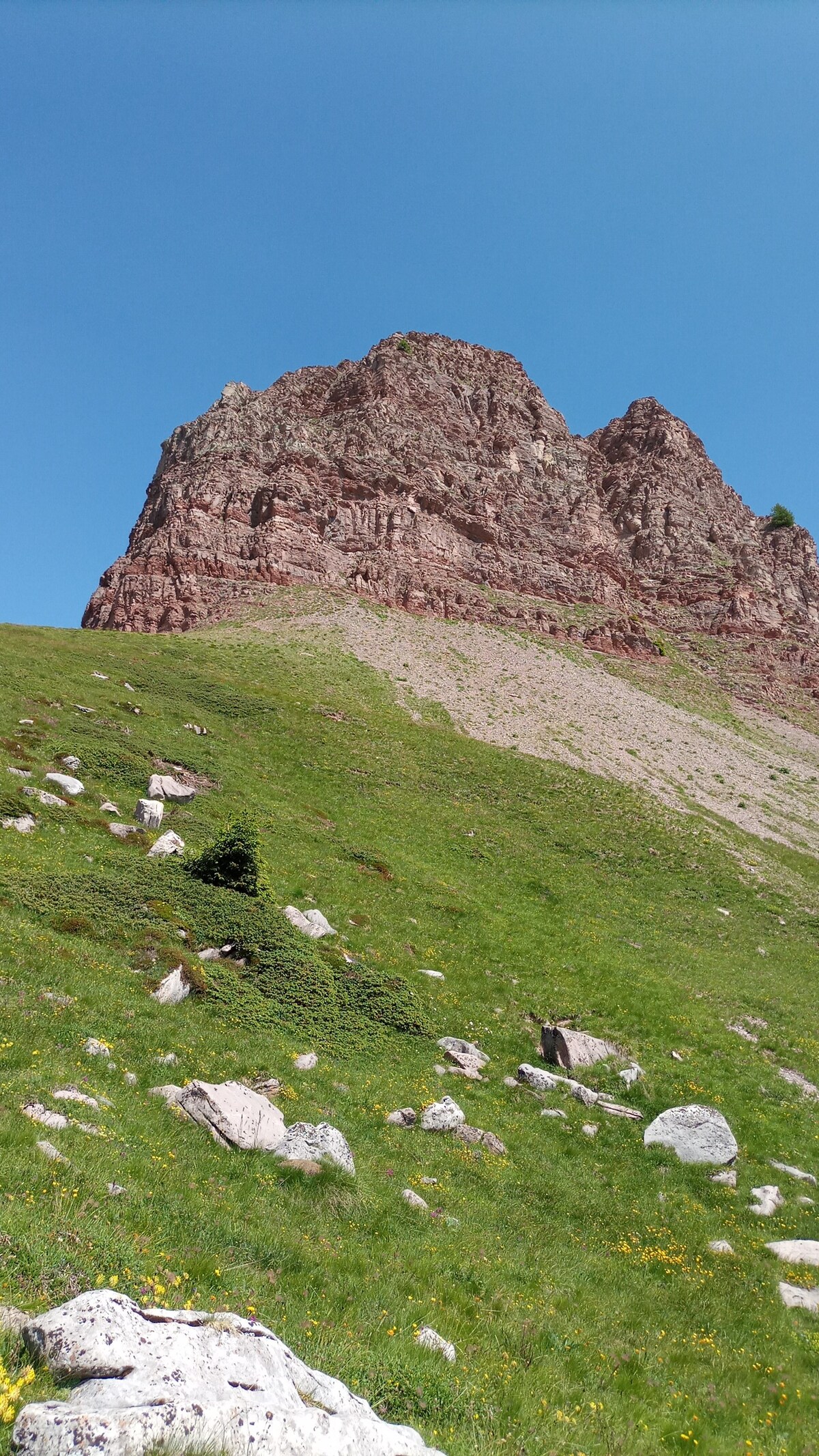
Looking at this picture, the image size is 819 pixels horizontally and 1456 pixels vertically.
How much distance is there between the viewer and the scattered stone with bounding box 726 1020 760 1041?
21.7 meters

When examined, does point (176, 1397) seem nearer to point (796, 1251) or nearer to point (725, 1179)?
point (796, 1251)

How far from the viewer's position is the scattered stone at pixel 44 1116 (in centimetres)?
871

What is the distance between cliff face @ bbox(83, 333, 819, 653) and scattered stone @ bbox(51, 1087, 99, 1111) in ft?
210

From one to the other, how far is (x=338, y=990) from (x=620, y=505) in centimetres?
11149

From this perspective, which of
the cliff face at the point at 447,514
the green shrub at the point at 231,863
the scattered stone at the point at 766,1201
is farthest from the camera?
the cliff face at the point at 447,514

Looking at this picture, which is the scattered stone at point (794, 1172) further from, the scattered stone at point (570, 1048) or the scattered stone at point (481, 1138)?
the scattered stone at point (481, 1138)

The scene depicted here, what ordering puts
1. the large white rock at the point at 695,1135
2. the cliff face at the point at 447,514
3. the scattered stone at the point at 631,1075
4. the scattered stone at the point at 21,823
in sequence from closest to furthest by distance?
the large white rock at the point at 695,1135 < the scattered stone at the point at 631,1075 < the scattered stone at the point at 21,823 < the cliff face at the point at 447,514

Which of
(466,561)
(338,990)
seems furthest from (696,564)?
(338,990)

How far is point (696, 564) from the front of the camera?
103750 millimetres

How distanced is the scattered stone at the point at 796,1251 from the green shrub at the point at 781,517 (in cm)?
12919

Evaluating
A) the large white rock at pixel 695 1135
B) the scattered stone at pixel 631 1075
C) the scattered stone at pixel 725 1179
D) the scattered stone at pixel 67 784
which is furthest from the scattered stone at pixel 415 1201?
the scattered stone at pixel 67 784

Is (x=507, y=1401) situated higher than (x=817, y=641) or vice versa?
(x=817, y=641)

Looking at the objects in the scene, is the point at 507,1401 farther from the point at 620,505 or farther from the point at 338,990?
the point at 620,505

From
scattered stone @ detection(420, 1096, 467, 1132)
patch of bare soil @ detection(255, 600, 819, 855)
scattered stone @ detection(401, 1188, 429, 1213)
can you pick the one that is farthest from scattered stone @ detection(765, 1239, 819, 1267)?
patch of bare soil @ detection(255, 600, 819, 855)
